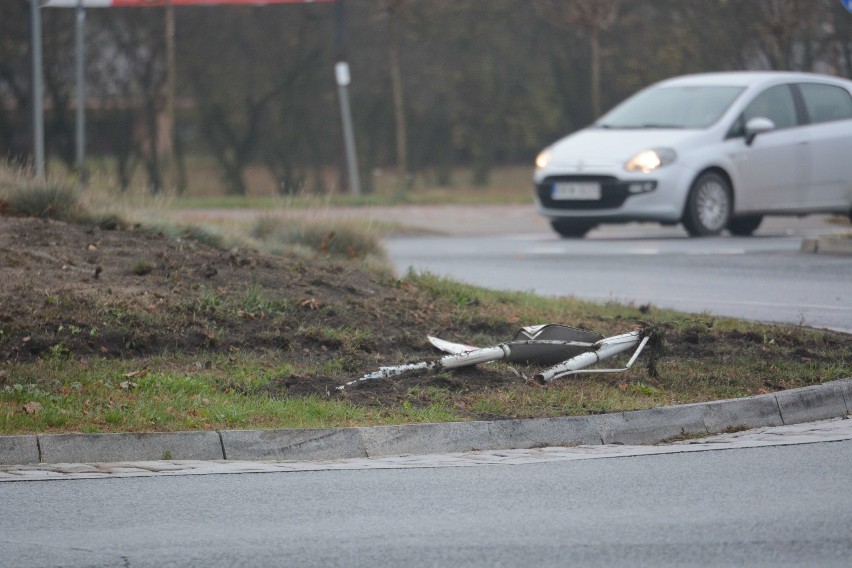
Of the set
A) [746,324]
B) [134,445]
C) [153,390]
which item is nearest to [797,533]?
[134,445]

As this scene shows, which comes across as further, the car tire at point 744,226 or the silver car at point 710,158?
the car tire at point 744,226

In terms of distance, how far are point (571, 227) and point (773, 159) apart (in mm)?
2554

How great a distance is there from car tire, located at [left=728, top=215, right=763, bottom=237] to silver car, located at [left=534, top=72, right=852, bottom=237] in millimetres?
13

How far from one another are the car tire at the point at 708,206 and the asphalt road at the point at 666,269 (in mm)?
168

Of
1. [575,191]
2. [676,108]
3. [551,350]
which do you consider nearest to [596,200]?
[575,191]

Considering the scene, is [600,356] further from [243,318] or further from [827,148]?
[827,148]

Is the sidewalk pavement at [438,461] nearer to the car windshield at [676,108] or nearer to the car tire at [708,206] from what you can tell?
the car tire at [708,206]

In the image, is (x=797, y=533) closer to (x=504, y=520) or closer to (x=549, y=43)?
(x=504, y=520)

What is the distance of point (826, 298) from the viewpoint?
12.7 meters

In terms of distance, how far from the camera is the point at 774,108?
18.8 metres

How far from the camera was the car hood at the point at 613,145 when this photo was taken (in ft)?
58.4

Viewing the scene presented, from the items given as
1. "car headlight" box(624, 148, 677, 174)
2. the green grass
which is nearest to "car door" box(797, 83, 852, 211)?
"car headlight" box(624, 148, 677, 174)

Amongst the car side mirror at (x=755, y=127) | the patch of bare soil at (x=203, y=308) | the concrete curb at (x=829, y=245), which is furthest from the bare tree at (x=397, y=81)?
the patch of bare soil at (x=203, y=308)

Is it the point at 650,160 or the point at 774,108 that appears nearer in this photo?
the point at 650,160
